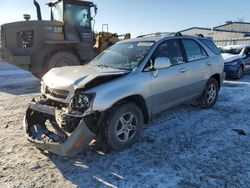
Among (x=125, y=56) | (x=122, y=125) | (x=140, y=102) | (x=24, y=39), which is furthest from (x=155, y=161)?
(x=24, y=39)

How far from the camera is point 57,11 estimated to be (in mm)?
10602

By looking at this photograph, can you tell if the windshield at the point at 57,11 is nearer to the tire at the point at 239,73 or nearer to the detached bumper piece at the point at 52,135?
the detached bumper piece at the point at 52,135

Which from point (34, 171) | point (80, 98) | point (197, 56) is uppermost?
point (197, 56)

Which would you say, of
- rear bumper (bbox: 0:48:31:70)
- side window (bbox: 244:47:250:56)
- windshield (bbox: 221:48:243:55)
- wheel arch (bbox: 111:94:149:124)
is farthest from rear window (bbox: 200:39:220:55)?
side window (bbox: 244:47:250:56)

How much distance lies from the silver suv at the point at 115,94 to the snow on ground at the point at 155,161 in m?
0.31

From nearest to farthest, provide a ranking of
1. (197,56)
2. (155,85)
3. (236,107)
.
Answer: (155,85)
(197,56)
(236,107)

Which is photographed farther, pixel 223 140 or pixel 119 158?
pixel 223 140

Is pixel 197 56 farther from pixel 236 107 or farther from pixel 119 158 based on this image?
pixel 119 158

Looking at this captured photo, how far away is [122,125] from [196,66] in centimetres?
254

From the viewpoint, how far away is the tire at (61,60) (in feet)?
31.9

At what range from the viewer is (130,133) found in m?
4.34

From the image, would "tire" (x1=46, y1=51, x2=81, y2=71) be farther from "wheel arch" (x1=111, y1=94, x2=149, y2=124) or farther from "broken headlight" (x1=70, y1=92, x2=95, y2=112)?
"broken headlight" (x1=70, y1=92, x2=95, y2=112)

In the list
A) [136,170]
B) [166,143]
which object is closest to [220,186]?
[136,170]

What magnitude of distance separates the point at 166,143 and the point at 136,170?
1.05 meters
